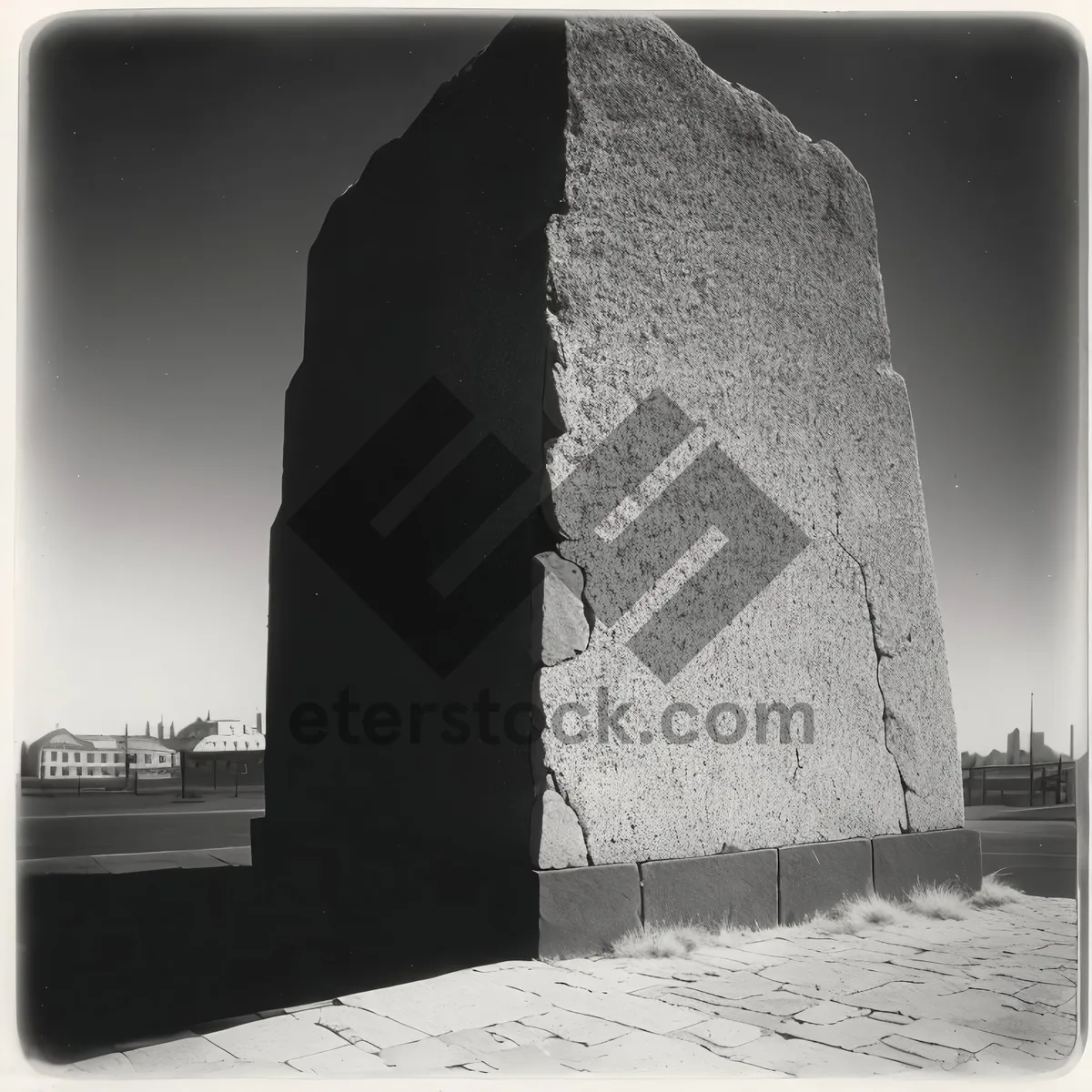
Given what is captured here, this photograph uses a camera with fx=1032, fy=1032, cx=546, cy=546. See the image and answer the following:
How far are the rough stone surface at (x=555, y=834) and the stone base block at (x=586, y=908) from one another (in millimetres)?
39

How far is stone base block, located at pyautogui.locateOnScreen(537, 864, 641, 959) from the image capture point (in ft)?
11.3

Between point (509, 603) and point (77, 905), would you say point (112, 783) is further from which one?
point (509, 603)

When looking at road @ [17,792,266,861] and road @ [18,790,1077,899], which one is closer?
road @ [18,790,1077,899]

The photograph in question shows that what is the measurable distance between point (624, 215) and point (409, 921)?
2.97 m

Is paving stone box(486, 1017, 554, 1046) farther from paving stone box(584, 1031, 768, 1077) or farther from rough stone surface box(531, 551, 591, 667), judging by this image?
rough stone surface box(531, 551, 591, 667)

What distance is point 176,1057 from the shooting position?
2.58 metres

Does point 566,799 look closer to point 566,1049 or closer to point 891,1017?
point 566,1049

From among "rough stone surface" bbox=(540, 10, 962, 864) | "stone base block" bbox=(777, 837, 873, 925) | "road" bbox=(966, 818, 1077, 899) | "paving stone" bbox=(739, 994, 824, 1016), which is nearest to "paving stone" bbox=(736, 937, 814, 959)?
"stone base block" bbox=(777, 837, 873, 925)

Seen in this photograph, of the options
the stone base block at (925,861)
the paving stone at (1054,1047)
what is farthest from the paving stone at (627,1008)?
→ the stone base block at (925,861)

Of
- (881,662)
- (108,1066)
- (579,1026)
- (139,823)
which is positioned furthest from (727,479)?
(139,823)

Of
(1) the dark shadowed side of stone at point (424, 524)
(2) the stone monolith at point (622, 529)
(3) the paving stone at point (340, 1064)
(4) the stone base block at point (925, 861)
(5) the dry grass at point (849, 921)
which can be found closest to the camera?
(3) the paving stone at point (340, 1064)

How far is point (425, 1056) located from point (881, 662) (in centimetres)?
292

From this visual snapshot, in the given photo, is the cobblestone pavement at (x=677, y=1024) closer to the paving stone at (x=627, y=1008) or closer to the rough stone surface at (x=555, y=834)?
the paving stone at (x=627, y=1008)

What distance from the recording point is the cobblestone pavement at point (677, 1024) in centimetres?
259
